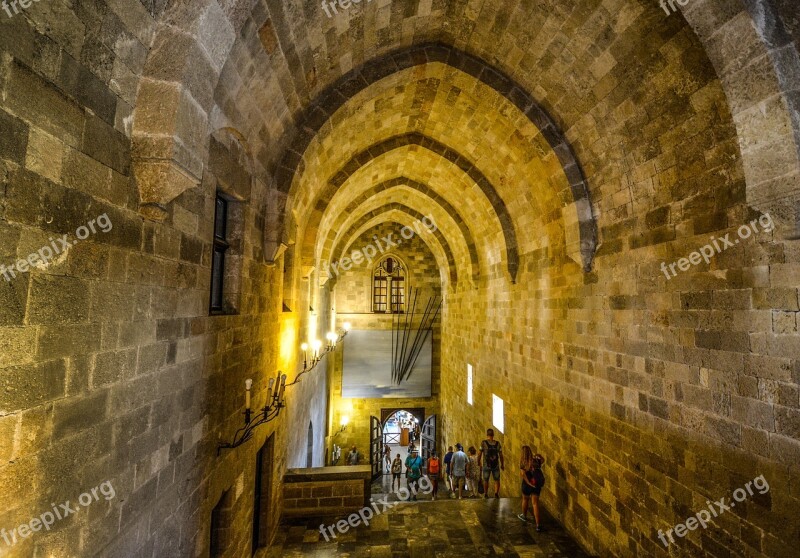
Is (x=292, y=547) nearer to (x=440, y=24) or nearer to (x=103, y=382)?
(x=103, y=382)

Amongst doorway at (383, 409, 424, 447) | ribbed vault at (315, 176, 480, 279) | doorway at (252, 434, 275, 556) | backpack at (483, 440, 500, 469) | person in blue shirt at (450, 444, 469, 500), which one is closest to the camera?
doorway at (252, 434, 275, 556)

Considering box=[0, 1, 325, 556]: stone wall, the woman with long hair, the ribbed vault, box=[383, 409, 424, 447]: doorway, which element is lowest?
box=[383, 409, 424, 447]: doorway

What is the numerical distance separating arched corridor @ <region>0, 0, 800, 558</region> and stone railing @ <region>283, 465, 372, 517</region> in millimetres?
33

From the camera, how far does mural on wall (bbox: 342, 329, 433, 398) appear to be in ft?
49.0

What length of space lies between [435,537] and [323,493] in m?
1.82

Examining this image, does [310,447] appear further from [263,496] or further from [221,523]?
[221,523]

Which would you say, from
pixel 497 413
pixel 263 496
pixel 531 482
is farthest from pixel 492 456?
pixel 263 496

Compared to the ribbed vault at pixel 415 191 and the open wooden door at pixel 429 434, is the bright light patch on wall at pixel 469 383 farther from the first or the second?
the open wooden door at pixel 429 434

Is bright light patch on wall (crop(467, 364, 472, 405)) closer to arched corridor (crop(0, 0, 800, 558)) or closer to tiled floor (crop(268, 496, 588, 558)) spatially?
arched corridor (crop(0, 0, 800, 558))

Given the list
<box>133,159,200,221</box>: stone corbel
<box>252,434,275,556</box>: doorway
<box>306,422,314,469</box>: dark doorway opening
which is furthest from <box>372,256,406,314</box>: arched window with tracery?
<box>133,159,200,221</box>: stone corbel

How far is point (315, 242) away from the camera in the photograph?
24.1ft

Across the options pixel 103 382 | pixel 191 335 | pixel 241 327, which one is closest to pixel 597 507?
pixel 241 327

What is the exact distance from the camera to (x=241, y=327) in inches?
161

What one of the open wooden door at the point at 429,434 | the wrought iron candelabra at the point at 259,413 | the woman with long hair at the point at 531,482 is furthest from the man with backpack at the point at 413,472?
the open wooden door at the point at 429,434
